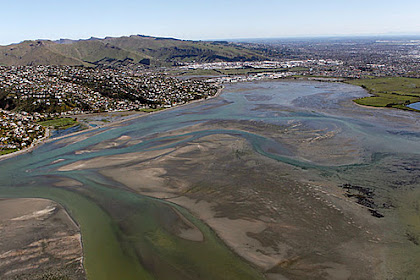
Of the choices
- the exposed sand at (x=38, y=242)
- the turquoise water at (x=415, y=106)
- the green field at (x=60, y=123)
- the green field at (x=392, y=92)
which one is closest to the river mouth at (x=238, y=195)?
the exposed sand at (x=38, y=242)

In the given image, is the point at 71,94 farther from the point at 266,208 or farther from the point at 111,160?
the point at 266,208

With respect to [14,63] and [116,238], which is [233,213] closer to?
[116,238]

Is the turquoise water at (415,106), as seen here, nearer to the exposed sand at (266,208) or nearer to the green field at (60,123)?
the exposed sand at (266,208)

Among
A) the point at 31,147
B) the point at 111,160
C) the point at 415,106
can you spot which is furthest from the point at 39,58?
the point at 415,106

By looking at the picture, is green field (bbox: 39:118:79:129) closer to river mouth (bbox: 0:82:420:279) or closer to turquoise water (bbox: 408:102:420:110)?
river mouth (bbox: 0:82:420:279)

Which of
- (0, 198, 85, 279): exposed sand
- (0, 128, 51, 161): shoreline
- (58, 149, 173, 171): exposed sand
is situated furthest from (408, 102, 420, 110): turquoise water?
(0, 128, 51, 161): shoreline

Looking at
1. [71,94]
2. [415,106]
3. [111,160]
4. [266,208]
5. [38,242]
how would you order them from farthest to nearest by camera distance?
[71,94] → [415,106] → [111,160] → [266,208] → [38,242]
